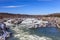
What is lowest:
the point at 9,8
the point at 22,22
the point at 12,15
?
the point at 22,22

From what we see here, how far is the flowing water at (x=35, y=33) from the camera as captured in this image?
2.29 m

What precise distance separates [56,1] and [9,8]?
101cm

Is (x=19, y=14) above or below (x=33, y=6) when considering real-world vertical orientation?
below

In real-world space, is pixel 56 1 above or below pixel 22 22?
above

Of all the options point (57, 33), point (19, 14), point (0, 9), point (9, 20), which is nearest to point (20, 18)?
point (19, 14)

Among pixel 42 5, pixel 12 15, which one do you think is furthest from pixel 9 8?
pixel 42 5

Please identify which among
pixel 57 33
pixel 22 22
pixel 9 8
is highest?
pixel 9 8

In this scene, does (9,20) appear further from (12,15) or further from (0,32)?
(0,32)

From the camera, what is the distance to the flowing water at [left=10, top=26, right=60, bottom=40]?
2289 millimetres

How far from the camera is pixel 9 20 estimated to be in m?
2.41

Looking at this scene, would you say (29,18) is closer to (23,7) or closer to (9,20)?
(23,7)

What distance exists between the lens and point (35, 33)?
2.36 meters

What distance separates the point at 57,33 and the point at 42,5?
0.67 m

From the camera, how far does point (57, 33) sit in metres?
2.34
